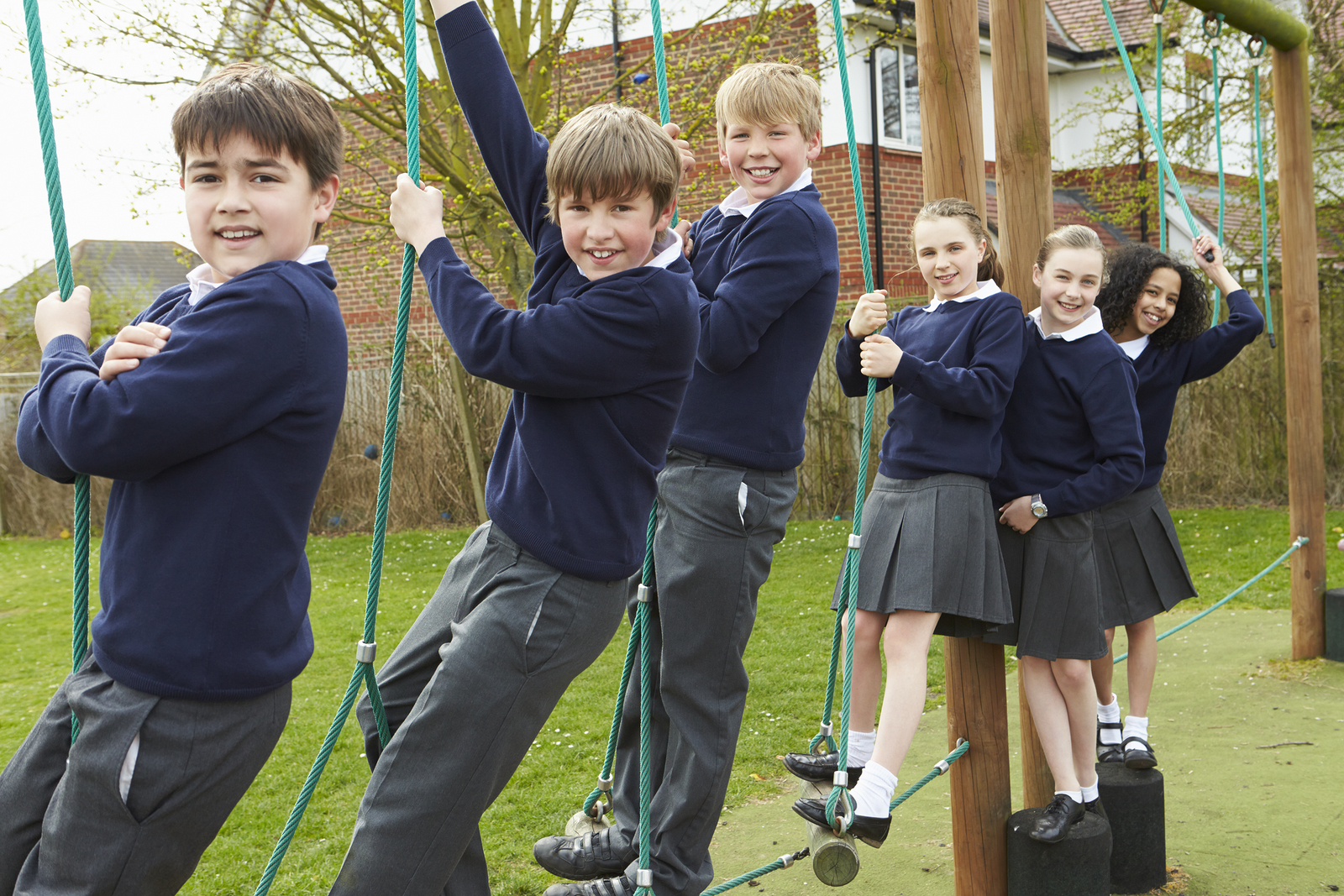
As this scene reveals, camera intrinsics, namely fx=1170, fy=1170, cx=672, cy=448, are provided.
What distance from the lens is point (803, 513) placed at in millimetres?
10414

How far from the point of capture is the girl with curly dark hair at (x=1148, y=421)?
362 cm

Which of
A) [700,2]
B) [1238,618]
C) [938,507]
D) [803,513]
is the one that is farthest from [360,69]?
[938,507]

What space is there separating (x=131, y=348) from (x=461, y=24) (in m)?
0.86

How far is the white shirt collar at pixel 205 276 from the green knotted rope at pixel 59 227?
0.54 ft

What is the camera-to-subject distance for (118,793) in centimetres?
149

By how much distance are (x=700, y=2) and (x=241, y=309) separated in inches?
446

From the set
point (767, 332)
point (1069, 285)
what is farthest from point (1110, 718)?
point (767, 332)

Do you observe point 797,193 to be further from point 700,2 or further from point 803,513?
point 700,2

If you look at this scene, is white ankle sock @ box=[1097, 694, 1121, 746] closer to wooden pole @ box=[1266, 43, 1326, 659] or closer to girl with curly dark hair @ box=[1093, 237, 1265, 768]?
girl with curly dark hair @ box=[1093, 237, 1265, 768]

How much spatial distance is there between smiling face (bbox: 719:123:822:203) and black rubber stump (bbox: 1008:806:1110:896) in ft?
5.76

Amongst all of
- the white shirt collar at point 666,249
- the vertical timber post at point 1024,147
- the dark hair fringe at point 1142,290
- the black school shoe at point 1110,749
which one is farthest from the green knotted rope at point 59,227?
the dark hair fringe at point 1142,290

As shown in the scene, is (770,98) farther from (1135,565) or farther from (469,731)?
(1135,565)

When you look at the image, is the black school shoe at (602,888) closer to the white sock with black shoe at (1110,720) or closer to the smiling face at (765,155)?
the smiling face at (765,155)

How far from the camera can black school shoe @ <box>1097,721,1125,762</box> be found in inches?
145
